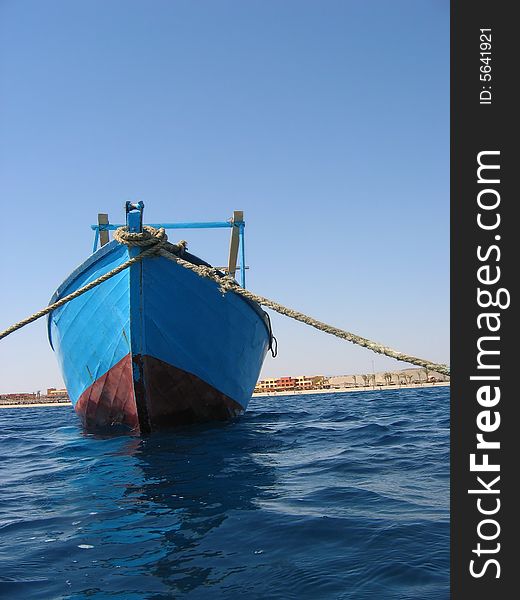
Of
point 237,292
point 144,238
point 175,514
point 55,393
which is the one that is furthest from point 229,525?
point 55,393

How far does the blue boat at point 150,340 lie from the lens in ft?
26.6

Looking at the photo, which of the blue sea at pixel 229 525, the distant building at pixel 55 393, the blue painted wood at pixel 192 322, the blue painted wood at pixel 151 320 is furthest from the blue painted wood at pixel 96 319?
the distant building at pixel 55 393

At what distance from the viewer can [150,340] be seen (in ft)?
27.2

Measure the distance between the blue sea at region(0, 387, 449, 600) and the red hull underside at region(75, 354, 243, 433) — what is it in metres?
1.44

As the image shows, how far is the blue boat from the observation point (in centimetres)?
811

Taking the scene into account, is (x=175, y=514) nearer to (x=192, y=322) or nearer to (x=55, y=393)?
(x=192, y=322)

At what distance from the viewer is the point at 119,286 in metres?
8.10

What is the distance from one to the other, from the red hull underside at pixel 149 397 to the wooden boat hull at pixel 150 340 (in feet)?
0.06

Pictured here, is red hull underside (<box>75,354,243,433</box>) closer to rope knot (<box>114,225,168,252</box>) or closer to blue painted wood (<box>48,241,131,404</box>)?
blue painted wood (<box>48,241,131,404</box>)

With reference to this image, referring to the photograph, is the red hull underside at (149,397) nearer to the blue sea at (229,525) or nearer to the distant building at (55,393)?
the blue sea at (229,525)

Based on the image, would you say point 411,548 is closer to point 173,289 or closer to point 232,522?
point 232,522

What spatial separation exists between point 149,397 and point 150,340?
1.01m

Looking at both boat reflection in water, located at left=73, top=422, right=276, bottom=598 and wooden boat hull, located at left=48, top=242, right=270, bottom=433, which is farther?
wooden boat hull, located at left=48, top=242, right=270, bottom=433

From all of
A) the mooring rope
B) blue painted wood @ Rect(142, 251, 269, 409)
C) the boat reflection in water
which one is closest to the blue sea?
the boat reflection in water
